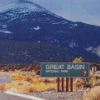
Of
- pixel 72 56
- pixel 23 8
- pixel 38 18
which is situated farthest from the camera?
pixel 23 8

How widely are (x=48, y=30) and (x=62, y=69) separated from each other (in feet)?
193

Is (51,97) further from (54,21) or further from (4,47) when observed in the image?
(54,21)

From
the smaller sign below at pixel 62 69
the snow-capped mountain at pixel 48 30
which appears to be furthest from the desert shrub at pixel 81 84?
the snow-capped mountain at pixel 48 30

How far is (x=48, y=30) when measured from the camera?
73.2m

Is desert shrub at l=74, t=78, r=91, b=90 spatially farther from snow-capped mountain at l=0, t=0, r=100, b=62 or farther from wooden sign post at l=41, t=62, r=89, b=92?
snow-capped mountain at l=0, t=0, r=100, b=62

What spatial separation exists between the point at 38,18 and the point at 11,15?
8.77 meters

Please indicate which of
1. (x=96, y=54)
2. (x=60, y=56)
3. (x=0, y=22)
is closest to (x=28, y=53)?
(x=60, y=56)

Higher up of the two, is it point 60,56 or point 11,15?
point 11,15

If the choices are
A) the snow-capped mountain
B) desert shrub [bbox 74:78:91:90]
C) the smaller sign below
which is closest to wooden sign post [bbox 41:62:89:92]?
the smaller sign below

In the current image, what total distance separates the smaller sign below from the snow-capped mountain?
150ft

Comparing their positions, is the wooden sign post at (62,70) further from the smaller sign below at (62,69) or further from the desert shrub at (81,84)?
the desert shrub at (81,84)

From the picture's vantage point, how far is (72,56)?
6088 centimetres

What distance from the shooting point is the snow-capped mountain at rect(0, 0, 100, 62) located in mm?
67312

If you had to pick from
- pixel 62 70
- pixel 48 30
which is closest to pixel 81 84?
pixel 62 70
